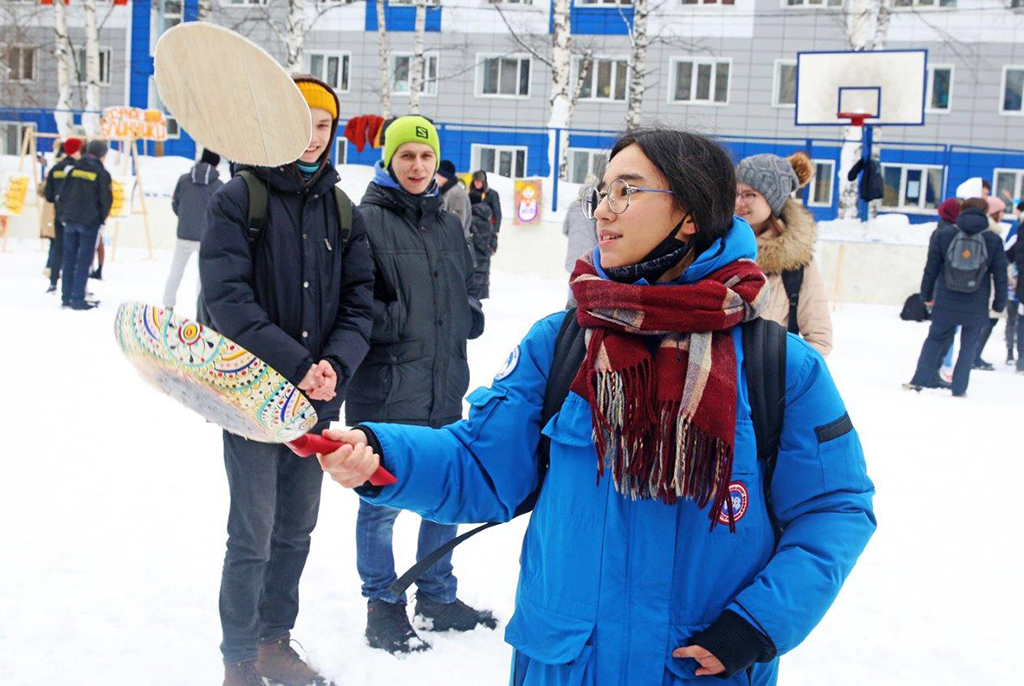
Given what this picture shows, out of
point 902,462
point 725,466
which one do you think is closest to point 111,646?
point 725,466

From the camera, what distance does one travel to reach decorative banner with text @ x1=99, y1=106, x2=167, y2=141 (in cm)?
1947

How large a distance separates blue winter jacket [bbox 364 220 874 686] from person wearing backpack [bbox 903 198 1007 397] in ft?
29.3

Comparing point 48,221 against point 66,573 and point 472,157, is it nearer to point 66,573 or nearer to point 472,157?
point 66,573

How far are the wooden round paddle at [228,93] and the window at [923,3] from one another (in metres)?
30.1

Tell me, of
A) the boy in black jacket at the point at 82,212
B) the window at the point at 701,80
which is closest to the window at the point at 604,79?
the window at the point at 701,80

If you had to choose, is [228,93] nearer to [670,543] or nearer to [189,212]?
[670,543]

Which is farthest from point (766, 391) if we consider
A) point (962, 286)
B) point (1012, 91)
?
point (1012, 91)

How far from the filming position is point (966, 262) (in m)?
10.2

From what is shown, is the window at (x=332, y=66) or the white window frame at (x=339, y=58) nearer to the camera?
the white window frame at (x=339, y=58)

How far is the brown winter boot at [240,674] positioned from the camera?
11.9ft

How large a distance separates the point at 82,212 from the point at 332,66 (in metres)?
22.5

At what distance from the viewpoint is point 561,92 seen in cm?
2250

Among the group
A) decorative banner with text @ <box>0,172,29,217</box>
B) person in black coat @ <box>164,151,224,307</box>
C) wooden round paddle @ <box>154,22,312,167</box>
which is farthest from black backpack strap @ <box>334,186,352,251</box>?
decorative banner with text @ <box>0,172,29,217</box>

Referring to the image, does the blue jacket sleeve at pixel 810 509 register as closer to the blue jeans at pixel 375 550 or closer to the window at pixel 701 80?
the blue jeans at pixel 375 550
